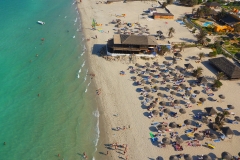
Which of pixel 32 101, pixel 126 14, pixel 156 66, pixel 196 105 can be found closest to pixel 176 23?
pixel 126 14

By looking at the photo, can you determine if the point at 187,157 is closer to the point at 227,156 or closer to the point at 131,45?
the point at 227,156

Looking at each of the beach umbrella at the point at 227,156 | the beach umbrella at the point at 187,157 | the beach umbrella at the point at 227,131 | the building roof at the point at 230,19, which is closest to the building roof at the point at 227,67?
the beach umbrella at the point at 227,131

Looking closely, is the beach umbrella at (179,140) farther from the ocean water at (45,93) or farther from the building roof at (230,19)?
the building roof at (230,19)

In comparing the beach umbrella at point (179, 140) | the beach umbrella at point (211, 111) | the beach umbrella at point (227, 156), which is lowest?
the beach umbrella at point (227, 156)

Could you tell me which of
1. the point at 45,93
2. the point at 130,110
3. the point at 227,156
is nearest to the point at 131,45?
the point at 130,110

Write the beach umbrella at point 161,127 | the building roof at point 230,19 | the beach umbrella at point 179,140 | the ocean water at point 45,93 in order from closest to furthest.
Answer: the beach umbrella at point 179,140
the ocean water at point 45,93
the beach umbrella at point 161,127
the building roof at point 230,19

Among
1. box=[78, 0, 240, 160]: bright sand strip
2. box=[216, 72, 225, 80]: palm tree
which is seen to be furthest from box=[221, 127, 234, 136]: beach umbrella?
box=[216, 72, 225, 80]: palm tree
